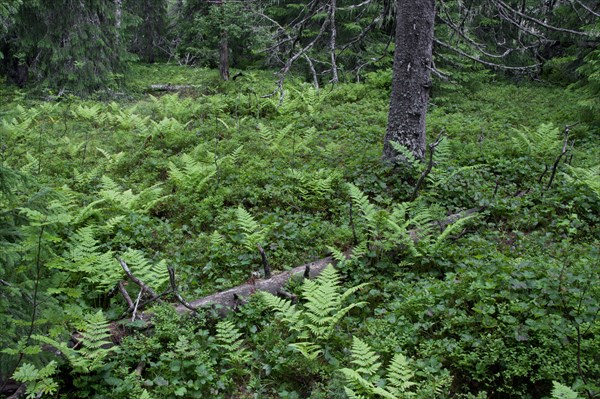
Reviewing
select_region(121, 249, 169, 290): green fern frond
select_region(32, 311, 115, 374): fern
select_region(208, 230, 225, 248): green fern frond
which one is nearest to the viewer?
select_region(32, 311, 115, 374): fern

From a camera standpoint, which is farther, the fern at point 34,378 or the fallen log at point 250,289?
the fallen log at point 250,289

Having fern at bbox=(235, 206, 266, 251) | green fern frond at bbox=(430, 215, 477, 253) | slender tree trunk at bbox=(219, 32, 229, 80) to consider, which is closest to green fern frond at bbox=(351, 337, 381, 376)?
green fern frond at bbox=(430, 215, 477, 253)

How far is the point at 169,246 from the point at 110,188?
1.89m

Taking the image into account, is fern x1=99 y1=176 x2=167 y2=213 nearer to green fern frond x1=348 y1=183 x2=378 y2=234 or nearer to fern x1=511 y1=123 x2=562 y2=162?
green fern frond x1=348 y1=183 x2=378 y2=234

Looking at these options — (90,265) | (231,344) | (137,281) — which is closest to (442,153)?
(231,344)

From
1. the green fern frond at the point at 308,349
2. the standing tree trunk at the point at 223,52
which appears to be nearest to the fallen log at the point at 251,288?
the green fern frond at the point at 308,349

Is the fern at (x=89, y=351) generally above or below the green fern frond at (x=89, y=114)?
below

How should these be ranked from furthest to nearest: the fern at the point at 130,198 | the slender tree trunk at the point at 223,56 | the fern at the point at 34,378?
the slender tree trunk at the point at 223,56
the fern at the point at 130,198
the fern at the point at 34,378

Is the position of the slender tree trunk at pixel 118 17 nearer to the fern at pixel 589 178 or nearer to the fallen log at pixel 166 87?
the fallen log at pixel 166 87

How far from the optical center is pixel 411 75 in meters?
7.02

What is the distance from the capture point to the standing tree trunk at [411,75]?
22.7ft

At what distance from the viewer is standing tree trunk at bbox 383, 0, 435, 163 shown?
273 inches

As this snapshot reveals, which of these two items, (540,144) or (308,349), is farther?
(540,144)

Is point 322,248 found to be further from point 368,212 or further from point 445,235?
point 445,235
